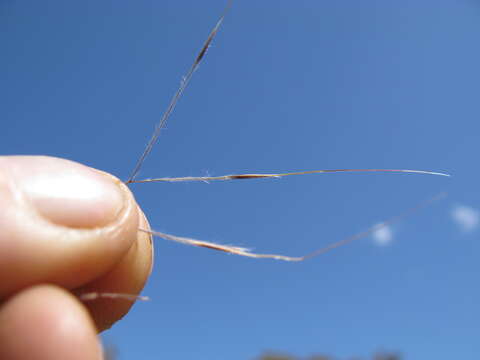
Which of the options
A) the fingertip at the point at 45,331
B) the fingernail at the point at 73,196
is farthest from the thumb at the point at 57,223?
the fingertip at the point at 45,331

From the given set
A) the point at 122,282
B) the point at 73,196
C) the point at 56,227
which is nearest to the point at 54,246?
the point at 56,227

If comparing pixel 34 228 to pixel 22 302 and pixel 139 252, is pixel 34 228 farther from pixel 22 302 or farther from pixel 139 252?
pixel 139 252

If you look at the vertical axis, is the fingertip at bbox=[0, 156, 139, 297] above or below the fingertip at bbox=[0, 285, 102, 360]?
above

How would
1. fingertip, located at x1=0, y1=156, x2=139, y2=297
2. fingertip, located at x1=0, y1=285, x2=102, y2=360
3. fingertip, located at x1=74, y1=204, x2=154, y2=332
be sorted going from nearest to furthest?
fingertip, located at x1=0, y1=285, x2=102, y2=360
fingertip, located at x1=0, y1=156, x2=139, y2=297
fingertip, located at x1=74, y1=204, x2=154, y2=332

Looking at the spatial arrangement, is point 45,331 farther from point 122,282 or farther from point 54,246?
point 122,282

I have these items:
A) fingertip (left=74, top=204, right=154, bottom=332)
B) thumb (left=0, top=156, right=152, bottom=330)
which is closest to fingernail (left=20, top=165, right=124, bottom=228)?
thumb (left=0, top=156, right=152, bottom=330)

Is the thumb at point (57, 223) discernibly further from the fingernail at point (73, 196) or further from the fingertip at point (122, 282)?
A: the fingertip at point (122, 282)

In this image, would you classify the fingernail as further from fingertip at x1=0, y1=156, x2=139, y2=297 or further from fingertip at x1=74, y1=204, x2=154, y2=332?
fingertip at x1=74, y1=204, x2=154, y2=332
